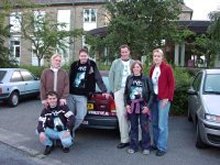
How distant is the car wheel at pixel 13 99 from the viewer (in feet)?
46.5

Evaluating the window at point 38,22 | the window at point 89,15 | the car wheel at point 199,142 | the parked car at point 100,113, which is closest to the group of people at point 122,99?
the parked car at point 100,113

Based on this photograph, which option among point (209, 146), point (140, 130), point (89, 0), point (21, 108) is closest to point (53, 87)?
point (140, 130)

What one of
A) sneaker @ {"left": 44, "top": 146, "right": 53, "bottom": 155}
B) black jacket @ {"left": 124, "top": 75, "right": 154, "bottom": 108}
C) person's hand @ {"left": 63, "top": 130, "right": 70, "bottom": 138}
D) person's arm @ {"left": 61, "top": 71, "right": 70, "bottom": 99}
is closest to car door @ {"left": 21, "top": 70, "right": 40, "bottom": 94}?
person's arm @ {"left": 61, "top": 71, "right": 70, "bottom": 99}

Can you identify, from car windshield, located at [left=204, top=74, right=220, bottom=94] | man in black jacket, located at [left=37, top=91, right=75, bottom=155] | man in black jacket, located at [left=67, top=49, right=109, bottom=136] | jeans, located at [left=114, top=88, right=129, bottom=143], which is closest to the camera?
man in black jacket, located at [left=37, top=91, right=75, bottom=155]

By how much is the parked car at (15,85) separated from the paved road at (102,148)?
9.47ft

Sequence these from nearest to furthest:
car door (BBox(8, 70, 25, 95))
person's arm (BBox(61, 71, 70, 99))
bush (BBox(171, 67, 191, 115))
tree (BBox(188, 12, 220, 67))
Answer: person's arm (BBox(61, 71, 70, 99)) → bush (BBox(171, 67, 191, 115)) → car door (BBox(8, 70, 25, 95)) → tree (BBox(188, 12, 220, 67))

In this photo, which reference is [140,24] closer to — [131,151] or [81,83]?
[81,83]

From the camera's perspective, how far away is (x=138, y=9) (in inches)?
581

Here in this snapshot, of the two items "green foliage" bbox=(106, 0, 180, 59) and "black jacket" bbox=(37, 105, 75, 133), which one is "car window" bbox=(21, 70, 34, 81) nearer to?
"green foliage" bbox=(106, 0, 180, 59)

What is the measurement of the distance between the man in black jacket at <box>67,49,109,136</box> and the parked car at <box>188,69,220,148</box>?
78.3 inches

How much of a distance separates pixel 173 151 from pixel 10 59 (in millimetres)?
16287

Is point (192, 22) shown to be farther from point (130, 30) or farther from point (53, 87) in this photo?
point (53, 87)

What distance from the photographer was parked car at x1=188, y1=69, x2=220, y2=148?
296 inches

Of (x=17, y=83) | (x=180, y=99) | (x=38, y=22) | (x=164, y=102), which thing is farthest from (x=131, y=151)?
(x=38, y=22)
